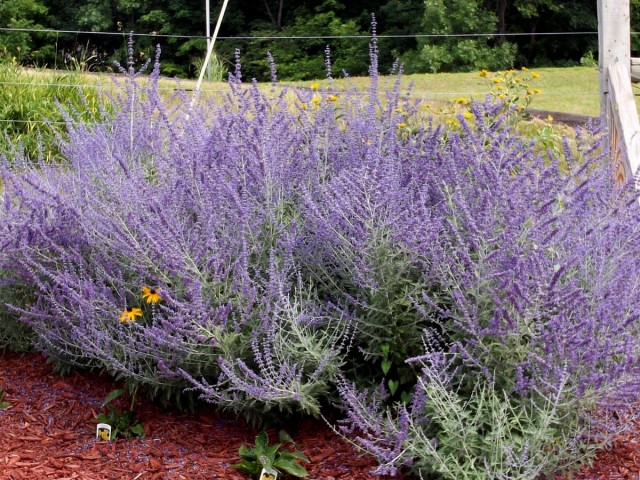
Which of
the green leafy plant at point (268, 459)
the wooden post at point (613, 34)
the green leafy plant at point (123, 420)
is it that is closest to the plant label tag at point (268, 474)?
the green leafy plant at point (268, 459)

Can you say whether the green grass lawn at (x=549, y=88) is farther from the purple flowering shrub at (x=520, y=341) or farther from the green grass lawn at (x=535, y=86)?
the purple flowering shrub at (x=520, y=341)

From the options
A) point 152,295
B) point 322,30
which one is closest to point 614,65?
point 152,295

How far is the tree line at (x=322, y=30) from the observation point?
22.1 meters

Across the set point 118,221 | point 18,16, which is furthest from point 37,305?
point 18,16

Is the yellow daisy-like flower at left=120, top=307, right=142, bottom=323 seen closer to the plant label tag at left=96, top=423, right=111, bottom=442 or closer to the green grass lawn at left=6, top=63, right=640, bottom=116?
the plant label tag at left=96, top=423, right=111, bottom=442

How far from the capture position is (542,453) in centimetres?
269

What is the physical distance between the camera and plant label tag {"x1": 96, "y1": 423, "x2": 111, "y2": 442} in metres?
3.19

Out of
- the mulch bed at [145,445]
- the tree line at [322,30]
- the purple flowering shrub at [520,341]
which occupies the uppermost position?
the tree line at [322,30]

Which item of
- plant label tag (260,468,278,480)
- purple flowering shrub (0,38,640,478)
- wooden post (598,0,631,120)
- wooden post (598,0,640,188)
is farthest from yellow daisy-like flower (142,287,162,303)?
wooden post (598,0,631,120)

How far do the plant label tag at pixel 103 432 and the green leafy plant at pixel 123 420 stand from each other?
0.02 metres

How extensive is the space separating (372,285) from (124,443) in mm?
→ 1197

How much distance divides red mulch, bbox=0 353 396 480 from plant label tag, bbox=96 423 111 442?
0.03 meters

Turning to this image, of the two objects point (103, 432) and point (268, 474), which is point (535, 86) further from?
point (268, 474)

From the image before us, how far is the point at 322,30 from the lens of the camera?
83.5 feet
